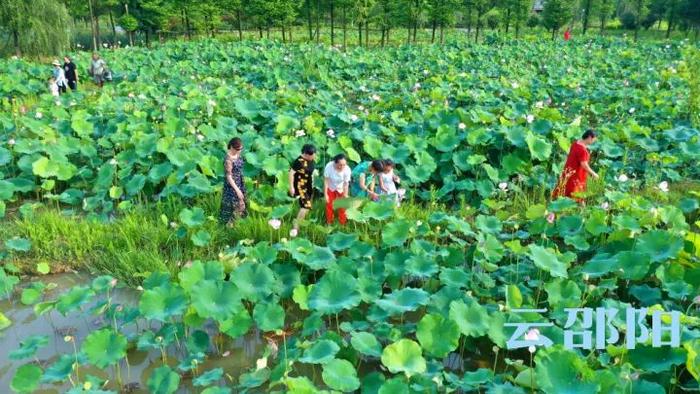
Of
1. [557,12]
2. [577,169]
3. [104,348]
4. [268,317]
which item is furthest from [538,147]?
[557,12]

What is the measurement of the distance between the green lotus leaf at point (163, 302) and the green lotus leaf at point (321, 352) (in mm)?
850

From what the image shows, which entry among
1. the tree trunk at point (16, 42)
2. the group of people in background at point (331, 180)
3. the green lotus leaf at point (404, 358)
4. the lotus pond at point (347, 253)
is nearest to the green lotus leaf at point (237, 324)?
the lotus pond at point (347, 253)

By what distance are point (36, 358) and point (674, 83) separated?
41.1ft

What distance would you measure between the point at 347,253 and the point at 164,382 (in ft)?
6.30

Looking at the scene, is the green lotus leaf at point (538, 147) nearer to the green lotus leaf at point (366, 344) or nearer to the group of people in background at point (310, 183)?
the group of people in background at point (310, 183)

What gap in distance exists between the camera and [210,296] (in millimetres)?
3373

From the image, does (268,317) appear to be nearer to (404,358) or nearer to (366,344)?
(366,344)

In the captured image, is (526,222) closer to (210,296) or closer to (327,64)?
(210,296)

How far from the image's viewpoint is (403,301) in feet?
11.3

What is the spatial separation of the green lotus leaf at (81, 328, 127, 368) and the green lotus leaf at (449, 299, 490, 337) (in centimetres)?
192

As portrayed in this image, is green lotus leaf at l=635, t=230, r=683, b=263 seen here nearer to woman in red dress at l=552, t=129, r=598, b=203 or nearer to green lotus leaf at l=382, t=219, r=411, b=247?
woman in red dress at l=552, t=129, r=598, b=203

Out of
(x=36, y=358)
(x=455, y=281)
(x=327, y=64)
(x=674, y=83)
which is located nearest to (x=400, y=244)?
(x=455, y=281)

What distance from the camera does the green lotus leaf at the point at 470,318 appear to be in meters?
3.14

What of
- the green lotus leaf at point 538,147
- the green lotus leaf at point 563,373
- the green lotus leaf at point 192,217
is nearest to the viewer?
the green lotus leaf at point 563,373
